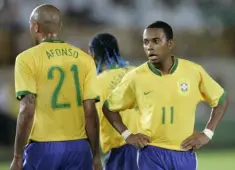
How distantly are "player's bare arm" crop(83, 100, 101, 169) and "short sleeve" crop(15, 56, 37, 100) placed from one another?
1.61 feet

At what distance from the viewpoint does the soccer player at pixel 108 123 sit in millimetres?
8758

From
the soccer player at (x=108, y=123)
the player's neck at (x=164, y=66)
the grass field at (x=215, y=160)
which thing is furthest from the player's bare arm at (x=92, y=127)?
the grass field at (x=215, y=160)

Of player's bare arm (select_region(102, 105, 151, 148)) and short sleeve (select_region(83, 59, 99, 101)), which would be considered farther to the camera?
player's bare arm (select_region(102, 105, 151, 148))

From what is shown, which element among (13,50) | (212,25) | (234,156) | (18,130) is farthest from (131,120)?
(212,25)

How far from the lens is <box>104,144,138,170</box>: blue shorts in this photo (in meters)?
8.85

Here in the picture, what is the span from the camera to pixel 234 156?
17.0 metres

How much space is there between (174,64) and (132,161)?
5.36ft

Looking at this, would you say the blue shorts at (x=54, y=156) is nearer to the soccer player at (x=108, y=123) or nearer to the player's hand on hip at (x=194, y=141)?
the player's hand on hip at (x=194, y=141)

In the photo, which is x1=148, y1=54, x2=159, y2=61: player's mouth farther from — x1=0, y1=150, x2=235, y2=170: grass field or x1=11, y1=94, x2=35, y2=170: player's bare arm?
x1=0, y1=150, x2=235, y2=170: grass field

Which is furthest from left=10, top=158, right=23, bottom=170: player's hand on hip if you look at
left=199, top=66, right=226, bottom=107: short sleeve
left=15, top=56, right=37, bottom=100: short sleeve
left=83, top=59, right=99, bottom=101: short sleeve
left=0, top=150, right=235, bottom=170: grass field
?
left=0, top=150, right=235, bottom=170: grass field

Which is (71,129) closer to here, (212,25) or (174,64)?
(174,64)

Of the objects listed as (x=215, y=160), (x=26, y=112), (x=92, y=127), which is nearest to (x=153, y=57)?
A: (x=92, y=127)

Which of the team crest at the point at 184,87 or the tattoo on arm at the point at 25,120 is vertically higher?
the team crest at the point at 184,87

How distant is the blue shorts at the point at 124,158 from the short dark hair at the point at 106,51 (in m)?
0.88
